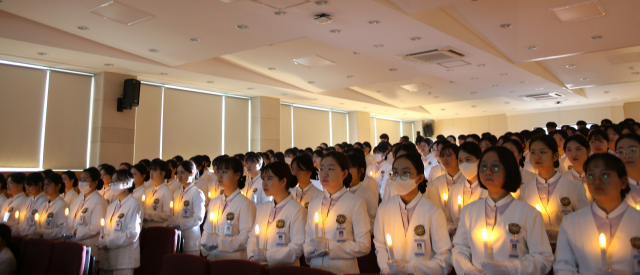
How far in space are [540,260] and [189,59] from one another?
7.84 m

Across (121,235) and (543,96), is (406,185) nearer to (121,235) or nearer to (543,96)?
(121,235)

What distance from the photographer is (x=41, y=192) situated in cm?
557

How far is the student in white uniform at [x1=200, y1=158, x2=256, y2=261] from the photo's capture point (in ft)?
12.2

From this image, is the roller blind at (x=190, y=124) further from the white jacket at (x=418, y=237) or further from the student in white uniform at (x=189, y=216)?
the white jacket at (x=418, y=237)

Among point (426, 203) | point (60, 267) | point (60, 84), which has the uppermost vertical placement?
point (60, 84)

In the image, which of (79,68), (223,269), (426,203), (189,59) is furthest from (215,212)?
(79,68)

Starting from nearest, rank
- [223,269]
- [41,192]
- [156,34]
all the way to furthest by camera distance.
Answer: [223,269]
[41,192]
[156,34]

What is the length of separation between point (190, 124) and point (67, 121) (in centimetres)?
321

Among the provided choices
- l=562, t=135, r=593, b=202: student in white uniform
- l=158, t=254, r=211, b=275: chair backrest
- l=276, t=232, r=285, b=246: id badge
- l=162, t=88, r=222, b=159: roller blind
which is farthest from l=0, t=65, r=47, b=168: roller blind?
l=562, t=135, r=593, b=202: student in white uniform

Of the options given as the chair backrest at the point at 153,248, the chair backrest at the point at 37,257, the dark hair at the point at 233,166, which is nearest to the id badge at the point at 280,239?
the dark hair at the point at 233,166

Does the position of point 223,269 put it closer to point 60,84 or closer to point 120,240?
point 120,240

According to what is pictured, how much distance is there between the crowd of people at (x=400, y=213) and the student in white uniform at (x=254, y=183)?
0.87 m

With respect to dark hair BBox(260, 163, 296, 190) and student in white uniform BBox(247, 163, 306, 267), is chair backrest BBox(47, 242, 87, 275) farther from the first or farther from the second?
dark hair BBox(260, 163, 296, 190)

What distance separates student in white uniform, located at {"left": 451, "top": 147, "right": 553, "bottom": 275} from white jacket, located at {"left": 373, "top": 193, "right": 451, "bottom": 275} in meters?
0.09
